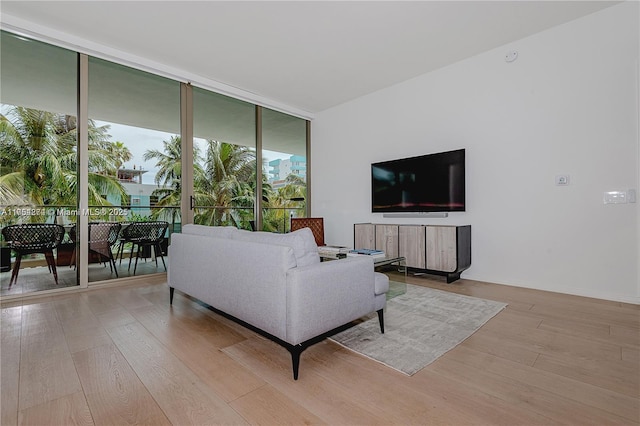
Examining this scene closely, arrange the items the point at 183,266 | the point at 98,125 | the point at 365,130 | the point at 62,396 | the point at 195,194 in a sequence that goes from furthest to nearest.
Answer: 1. the point at 365,130
2. the point at 195,194
3. the point at 98,125
4. the point at 183,266
5. the point at 62,396

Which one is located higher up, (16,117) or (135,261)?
(16,117)

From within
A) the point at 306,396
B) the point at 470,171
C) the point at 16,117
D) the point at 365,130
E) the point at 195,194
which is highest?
the point at 365,130

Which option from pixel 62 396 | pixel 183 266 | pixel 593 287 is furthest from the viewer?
pixel 593 287

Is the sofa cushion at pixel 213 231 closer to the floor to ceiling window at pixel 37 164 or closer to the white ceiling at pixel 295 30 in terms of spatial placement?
the floor to ceiling window at pixel 37 164

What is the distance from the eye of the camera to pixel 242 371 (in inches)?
68.2

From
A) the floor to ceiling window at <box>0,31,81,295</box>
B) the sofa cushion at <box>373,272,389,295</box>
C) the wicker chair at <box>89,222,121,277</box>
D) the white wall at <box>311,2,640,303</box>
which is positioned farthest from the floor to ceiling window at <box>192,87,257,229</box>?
the sofa cushion at <box>373,272,389,295</box>

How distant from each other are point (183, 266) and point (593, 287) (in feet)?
13.3

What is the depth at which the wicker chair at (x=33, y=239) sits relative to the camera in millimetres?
3133

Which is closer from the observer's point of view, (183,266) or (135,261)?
(183,266)

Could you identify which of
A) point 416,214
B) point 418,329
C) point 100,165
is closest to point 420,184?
point 416,214

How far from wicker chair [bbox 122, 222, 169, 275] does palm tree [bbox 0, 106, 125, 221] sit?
0.49 metres

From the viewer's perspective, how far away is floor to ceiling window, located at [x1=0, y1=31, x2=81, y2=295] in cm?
311

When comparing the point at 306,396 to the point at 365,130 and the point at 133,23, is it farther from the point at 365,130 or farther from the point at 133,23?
the point at 365,130

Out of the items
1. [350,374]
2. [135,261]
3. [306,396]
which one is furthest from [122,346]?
[135,261]
